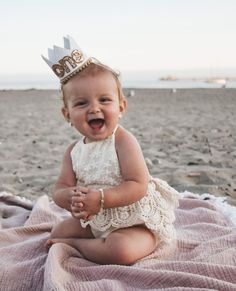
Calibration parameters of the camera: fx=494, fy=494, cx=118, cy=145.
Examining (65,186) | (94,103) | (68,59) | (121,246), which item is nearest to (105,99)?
(94,103)

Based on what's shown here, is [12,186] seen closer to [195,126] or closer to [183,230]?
[183,230]

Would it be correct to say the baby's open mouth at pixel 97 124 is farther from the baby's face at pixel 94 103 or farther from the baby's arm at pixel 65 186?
the baby's arm at pixel 65 186

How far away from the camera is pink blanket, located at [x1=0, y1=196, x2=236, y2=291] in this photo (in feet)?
6.43

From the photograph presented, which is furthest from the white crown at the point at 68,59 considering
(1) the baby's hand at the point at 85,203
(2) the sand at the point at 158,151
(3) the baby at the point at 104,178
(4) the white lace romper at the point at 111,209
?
(2) the sand at the point at 158,151

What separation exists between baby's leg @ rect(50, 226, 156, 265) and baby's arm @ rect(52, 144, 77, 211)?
21cm

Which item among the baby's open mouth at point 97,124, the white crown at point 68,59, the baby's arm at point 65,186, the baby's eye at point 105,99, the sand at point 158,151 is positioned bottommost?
the sand at point 158,151

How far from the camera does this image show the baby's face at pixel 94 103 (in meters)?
2.25

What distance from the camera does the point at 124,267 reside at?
2082mm

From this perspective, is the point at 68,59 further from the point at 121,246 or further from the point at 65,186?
the point at 121,246

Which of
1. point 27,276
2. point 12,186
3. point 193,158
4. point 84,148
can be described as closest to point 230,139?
point 193,158

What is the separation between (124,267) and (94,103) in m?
0.74

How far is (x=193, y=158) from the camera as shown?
4.85 metres

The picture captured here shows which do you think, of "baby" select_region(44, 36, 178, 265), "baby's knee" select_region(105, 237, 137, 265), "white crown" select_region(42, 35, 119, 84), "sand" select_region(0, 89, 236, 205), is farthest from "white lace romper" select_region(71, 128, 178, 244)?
"sand" select_region(0, 89, 236, 205)

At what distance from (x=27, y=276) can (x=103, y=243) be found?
365mm
